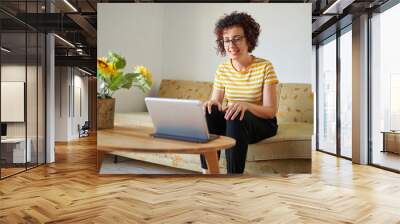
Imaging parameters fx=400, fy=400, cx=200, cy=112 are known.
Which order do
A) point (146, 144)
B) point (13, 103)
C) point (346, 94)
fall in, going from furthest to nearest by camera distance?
point (346, 94), point (13, 103), point (146, 144)

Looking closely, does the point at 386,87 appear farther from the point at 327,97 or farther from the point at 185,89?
the point at 185,89

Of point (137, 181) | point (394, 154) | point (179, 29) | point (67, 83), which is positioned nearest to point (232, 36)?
point (179, 29)

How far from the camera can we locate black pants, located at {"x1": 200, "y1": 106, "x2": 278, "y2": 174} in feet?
13.2

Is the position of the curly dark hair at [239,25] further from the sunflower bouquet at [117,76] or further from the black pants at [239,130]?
the sunflower bouquet at [117,76]

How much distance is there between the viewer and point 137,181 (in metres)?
4.15

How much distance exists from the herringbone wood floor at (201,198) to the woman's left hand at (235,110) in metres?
0.67

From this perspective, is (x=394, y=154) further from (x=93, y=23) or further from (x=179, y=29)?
(x=93, y=23)

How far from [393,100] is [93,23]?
439cm

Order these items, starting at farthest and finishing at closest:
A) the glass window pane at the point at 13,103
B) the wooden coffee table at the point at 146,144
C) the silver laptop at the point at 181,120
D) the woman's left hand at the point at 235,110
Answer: the glass window pane at the point at 13,103 → the woman's left hand at the point at 235,110 → the silver laptop at the point at 181,120 → the wooden coffee table at the point at 146,144

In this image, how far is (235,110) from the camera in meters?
4.01

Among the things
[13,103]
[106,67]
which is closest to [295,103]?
[106,67]

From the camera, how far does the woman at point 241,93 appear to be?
13.3ft

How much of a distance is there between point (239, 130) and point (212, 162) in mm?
457

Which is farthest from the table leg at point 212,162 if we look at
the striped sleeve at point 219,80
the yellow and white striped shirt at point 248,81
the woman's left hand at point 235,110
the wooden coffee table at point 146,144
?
the striped sleeve at point 219,80
